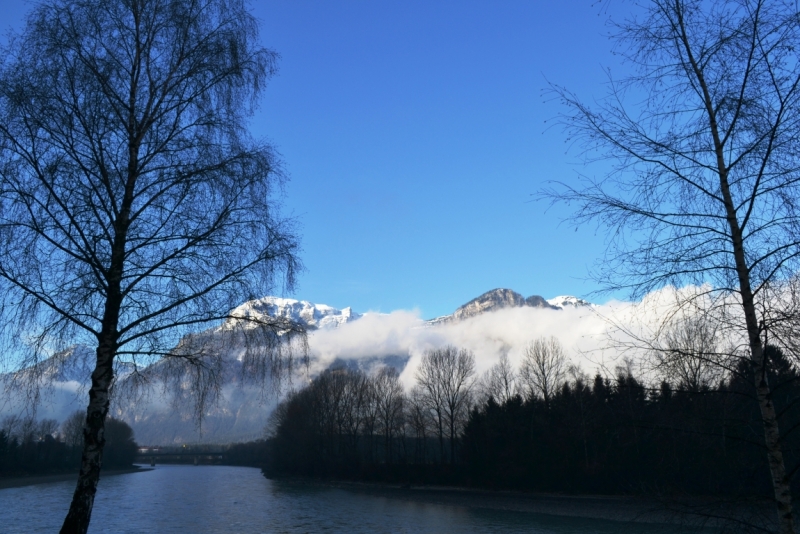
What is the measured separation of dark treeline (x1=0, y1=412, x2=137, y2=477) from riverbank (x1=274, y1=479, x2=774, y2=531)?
1617 inches

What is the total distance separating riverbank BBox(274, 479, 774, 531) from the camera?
20.5ft

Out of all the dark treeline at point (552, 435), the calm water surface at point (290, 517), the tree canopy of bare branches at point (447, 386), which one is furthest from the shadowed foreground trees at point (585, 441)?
the calm water surface at point (290, 517)

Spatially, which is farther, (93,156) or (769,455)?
(93,156)

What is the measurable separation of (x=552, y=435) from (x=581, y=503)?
12.4 metres

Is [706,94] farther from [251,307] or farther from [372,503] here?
[372,503]

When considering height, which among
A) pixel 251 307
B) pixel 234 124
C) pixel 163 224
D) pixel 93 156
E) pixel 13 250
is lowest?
pixel 251 307

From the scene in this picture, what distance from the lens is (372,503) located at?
53.6 m

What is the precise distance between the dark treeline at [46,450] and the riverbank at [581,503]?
1617 inches

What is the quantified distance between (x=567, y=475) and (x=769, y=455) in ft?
180

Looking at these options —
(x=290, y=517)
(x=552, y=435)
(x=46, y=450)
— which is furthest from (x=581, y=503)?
(x=46, y=450)

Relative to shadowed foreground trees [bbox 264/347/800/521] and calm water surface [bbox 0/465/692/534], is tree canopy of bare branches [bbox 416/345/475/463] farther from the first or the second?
calm water surface [bbox 0/465/692/534]

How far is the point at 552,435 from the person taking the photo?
6078 cm

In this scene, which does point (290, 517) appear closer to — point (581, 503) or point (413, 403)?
point (581, 503)

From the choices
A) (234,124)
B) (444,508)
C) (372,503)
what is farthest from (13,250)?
(372,503)
